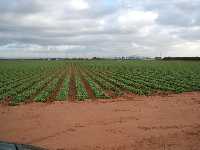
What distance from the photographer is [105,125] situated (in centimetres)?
1095

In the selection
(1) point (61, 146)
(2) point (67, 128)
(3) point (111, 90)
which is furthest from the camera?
(3) point (111, 90)

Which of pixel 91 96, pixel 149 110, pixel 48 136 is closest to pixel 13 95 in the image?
pixel 91 96

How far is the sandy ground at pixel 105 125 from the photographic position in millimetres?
8820

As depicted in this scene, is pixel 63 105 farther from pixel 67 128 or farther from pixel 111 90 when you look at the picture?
pixel 111 90

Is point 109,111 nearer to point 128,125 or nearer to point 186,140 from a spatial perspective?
point 128,125

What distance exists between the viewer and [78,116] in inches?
498

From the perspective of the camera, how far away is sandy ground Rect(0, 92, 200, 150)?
8.82m

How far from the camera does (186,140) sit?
29.5 ft

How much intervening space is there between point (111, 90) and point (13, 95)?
636cm

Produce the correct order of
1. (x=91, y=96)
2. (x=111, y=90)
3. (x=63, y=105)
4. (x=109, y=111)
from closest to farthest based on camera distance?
(x=109, y=111) < (x=63, y=105) < (x=91, y=96) < (x=111, y=90)

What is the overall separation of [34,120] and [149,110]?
4773 mm

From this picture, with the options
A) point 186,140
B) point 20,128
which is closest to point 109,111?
point 20,128

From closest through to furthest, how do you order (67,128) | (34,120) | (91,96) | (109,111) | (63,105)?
(67,128) → (34,120) → (109,111) → (63,105) → (91,96)

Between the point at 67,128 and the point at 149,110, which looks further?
the point at 149,110
